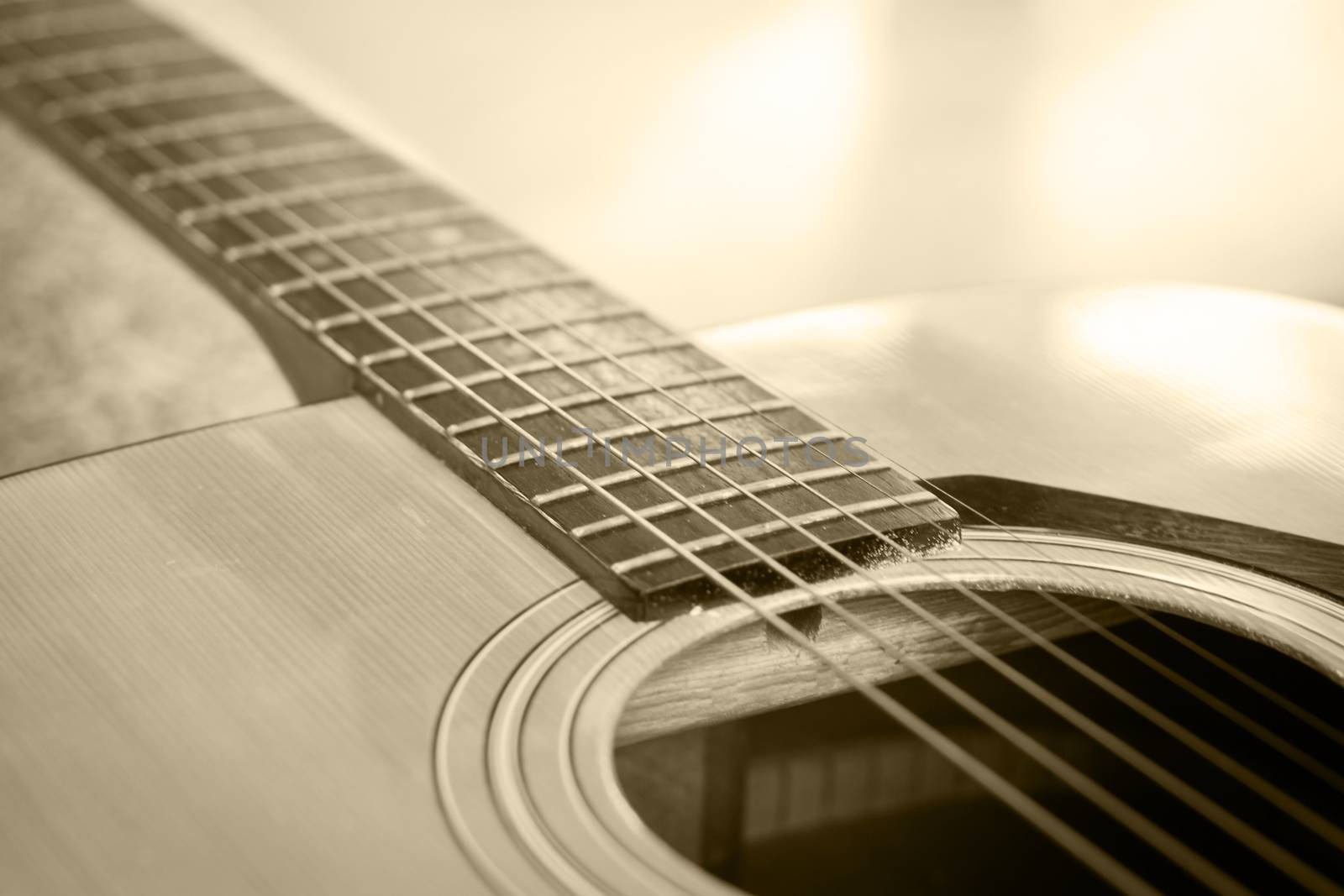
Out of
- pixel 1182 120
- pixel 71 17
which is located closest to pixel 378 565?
pixel 71 17

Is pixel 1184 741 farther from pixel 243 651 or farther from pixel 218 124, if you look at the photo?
pixel 218 124

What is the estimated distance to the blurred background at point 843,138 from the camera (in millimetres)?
1325

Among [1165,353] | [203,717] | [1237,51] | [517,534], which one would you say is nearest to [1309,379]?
[1165,353]

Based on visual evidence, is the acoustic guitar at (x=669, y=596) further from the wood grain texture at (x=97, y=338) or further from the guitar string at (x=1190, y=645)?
the wood grain texture at (x=97, y=338)

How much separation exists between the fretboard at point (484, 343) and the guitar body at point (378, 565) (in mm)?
27

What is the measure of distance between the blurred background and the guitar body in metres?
0.53

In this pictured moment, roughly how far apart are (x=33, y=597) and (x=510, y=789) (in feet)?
0.76

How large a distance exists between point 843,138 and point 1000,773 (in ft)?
2.74

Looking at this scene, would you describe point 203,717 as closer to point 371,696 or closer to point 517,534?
point 371,696

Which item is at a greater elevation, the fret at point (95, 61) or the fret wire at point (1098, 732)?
the fret wire at point (1098, 732)

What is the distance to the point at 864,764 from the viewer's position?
718mm

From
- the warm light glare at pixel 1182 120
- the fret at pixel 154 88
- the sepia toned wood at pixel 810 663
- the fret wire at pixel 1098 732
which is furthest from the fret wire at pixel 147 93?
the warm light glare at pixel 1182 120

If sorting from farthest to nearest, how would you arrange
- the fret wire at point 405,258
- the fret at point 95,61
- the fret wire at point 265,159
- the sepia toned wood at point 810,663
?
the fret at point 95,61 → the fret wire at point 265,159 → the fret wire at point 405,258 → the sepia toned wood at point 810,663

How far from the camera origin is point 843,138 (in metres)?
1.38
